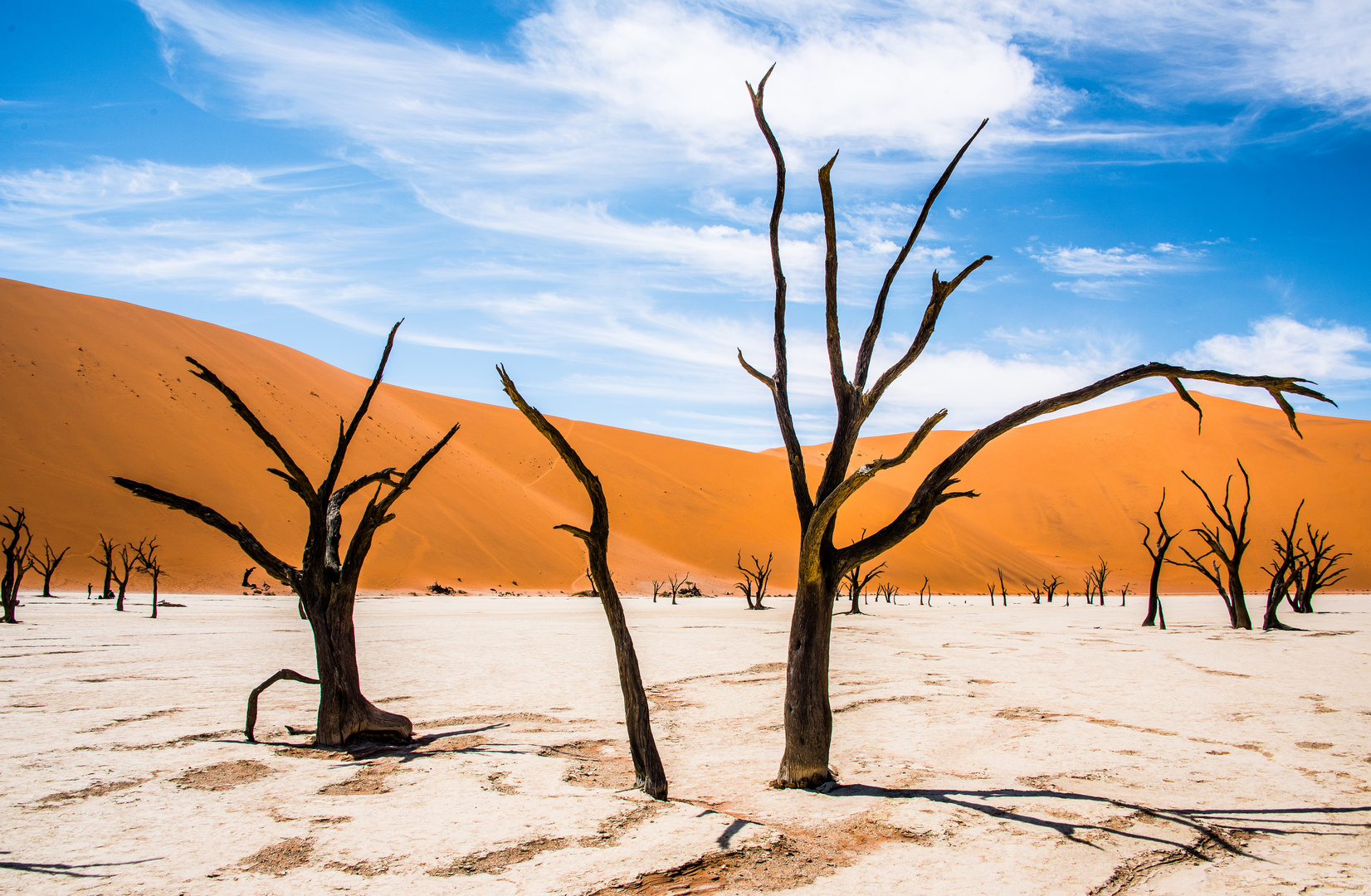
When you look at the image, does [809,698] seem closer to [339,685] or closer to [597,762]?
[597,762]

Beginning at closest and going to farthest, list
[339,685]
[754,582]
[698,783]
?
[698,783], [339,685], [754,582]

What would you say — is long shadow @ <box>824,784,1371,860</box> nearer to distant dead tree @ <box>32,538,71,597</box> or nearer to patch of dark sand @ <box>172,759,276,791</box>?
patch of dark sand @ <box>172,759,276,791</box>

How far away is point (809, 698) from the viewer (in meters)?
4.72

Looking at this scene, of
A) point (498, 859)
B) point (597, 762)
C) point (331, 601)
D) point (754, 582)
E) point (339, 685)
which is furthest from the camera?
point (754, 582)

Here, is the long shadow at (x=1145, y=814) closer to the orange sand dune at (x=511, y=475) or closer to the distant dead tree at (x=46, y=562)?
the distant dead tree at (x=46, y=562)

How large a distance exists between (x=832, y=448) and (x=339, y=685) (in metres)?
3.83

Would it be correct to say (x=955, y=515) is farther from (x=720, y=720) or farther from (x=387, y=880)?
(x=387, y=880)

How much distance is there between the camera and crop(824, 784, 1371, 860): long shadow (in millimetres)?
3887

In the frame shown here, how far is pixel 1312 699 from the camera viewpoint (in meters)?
7.50

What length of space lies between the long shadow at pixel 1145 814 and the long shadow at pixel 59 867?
138 inches

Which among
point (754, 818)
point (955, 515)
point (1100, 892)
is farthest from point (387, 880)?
point (955, 515)

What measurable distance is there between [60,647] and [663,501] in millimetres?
43286

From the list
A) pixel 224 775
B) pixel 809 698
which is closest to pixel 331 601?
pixel 224 775

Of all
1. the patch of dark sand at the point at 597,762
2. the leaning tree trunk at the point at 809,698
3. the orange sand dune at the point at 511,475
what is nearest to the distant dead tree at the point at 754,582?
the orange sand dune at the point at 511,475
